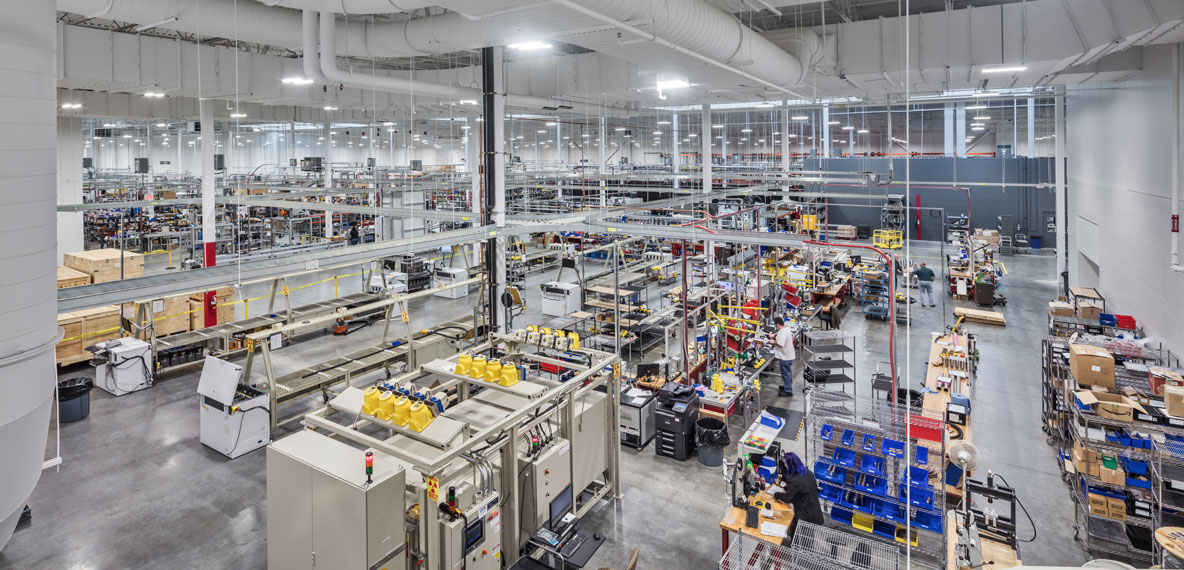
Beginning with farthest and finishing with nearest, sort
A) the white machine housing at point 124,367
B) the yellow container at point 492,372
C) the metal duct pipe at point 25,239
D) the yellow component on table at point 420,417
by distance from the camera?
the white machine housing at point 124,367, the yellow container at point 492,372, the yellow component on table at point 420,417, the metal duct pipe at point 25,239

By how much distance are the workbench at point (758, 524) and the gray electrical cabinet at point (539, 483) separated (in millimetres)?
1751

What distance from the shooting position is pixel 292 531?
5.21m

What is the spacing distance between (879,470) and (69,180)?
62.3 ft

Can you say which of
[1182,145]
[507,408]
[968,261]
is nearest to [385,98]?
[507,408]

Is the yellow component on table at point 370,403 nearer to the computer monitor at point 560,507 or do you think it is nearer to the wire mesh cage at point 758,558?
the computer monitor at point 560,507

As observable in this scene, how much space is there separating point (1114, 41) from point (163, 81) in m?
13.3

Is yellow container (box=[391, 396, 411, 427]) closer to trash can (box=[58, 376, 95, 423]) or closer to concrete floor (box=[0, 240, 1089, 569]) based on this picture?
concrete floor (box=[0, 240, 1089, 569])

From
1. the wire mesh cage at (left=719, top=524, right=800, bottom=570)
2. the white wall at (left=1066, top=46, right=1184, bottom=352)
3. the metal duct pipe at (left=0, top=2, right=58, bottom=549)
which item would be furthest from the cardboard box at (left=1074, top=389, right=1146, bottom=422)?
the metal duct pipe at (left=0, top=2, right=58, bottom=549)

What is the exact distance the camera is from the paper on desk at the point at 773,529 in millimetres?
5660

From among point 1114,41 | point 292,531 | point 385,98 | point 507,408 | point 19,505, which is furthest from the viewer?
point 385,98

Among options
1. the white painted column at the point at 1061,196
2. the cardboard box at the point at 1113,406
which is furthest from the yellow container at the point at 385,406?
the white painted column at the point at 1061,196

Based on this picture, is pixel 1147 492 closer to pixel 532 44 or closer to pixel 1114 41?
pixel 1114 41

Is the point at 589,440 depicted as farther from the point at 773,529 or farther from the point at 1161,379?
the point at 1161,379

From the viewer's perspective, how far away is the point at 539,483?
6.21 meters
